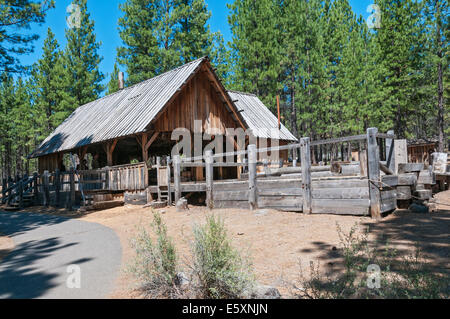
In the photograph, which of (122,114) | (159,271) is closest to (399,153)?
(159,271)

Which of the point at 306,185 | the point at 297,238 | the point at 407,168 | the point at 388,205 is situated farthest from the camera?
the point at 407,168

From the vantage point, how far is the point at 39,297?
367 cm

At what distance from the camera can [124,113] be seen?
16.3m

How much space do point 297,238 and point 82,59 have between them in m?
36.6

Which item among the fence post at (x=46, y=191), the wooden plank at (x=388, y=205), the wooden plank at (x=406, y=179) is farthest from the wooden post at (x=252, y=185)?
the fence post at (x=46, y=191)

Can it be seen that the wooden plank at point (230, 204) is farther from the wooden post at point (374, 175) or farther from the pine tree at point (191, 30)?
the pine tree at point (191, 30)

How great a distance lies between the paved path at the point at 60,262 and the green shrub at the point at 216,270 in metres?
1.26

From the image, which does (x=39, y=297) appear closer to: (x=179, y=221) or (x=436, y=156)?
(x=179, y=221)

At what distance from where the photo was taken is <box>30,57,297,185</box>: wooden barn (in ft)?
46.4

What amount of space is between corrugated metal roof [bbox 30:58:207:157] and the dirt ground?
672cm

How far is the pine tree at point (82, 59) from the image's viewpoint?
34.1 metres

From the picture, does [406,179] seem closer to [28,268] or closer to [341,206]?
[341,206]

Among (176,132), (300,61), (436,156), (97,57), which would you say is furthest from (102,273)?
(97,57)
